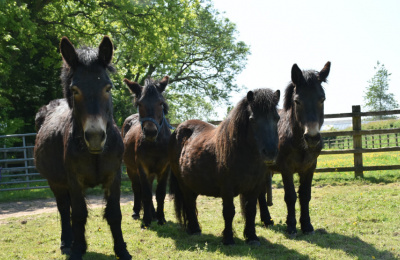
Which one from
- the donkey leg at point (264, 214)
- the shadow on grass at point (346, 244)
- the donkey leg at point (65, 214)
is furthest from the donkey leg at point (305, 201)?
the donkey leg at point (65, 214)

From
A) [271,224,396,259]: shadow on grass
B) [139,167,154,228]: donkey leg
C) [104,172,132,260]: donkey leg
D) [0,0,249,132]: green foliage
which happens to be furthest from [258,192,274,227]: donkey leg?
[0,0,249,132]: green foliage

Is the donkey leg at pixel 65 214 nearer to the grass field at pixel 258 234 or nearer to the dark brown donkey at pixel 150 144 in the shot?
the grass field at pixel 258 234

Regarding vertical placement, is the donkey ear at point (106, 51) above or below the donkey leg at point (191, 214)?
above

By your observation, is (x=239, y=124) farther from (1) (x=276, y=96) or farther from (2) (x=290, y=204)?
(2) (x=290, y=204)

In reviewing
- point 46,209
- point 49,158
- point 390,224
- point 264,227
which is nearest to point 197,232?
point 264,227

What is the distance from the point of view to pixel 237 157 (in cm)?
474

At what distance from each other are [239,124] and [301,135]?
1113mm

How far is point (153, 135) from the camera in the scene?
577 centimetres

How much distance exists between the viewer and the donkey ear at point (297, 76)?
5289 millimetres

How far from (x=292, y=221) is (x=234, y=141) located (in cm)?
153

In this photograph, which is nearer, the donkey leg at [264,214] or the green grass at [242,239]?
the green grass at [242,239]

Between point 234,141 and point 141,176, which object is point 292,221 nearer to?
point 234,141

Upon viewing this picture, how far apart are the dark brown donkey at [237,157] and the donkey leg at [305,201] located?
0.88m

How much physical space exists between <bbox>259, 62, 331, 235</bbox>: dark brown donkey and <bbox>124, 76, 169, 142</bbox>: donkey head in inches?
76.8
